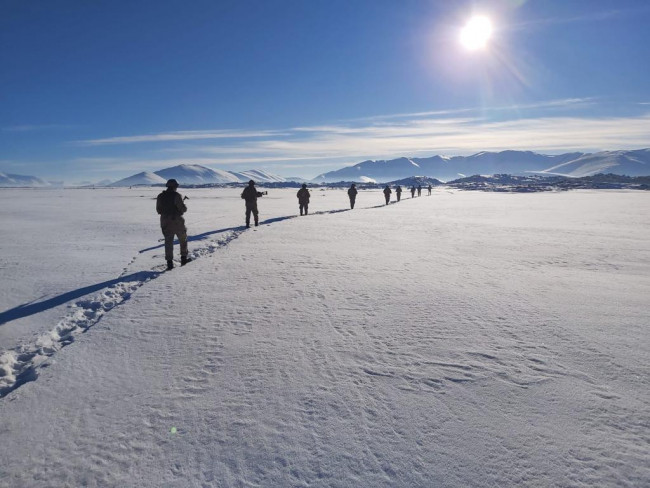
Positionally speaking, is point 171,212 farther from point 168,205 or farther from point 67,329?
point 67,329

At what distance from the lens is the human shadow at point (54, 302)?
5.12 meters

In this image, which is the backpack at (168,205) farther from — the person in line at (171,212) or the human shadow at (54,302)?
the human shadow at (54,302)

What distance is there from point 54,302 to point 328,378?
4842mm

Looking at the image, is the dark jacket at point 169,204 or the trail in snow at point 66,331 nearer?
the trail in snow at point 66,331

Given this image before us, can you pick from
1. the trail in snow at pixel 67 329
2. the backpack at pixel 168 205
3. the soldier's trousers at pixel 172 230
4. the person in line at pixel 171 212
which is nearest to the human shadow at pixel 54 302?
the trail in snow at pixel 67 329

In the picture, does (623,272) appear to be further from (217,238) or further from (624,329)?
(217,238)

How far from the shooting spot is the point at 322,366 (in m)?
3.51

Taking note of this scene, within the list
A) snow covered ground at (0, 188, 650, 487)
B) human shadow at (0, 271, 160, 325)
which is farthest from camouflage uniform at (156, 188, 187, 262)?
snow covered ground at (0, 188, 650, 487)

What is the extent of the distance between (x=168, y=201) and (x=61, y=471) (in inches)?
250

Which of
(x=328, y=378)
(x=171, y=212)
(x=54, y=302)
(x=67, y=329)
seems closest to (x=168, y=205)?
(x=171, y=212)

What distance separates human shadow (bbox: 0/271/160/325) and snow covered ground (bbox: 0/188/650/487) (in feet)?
0.15

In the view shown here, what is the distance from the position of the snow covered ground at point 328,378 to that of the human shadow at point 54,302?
5 centimetres

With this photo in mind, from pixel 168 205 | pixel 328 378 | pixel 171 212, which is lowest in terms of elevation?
pixel 328 378

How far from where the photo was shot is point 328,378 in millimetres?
3303
